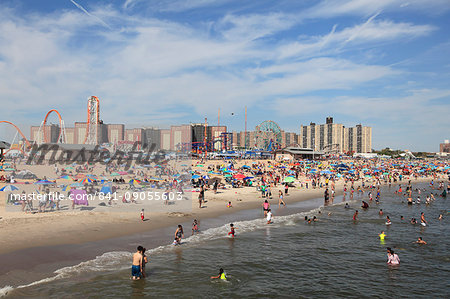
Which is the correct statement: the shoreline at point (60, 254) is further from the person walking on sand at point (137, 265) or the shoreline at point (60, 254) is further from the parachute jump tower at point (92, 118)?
the parachute jump tower at point (92, 118)

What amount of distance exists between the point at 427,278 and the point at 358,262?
264 centimetres

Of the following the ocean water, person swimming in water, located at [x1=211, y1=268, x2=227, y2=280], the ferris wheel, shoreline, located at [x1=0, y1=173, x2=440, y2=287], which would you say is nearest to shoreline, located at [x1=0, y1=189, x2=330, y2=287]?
shoreline, located at [x1=0, y1=173, x2=440, y2=287]

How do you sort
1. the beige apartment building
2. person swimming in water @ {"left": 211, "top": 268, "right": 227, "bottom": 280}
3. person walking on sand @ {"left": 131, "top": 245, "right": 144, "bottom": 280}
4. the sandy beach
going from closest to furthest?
person walking on sand @ {"left": 131, "top": 245, "right": 144, "bottom": 280} < person swimming in water @ {"left": 211, "top": 268, "right": 227, "bottom": 280} < the sandy beach < the beige apartment building

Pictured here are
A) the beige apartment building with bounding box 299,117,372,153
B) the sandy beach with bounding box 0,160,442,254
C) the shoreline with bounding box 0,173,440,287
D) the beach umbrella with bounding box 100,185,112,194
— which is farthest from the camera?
the beige apartment building with bounding box 299,117,372,153

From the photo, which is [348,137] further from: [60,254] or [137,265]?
[137,265]

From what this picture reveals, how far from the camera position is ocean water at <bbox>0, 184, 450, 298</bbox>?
10.1m

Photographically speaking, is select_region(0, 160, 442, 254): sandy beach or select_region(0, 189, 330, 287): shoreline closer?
select_region(0, 189, 330, 287): shoreline

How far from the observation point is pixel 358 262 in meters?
14.0

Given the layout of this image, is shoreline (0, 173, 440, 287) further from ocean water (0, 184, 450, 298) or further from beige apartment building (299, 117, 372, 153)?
beige apartment building (299, 117, 372, 153)

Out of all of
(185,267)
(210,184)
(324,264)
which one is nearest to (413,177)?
(210,184)

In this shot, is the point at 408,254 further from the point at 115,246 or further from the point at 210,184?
the point at 210,184

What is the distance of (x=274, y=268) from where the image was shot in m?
12.7

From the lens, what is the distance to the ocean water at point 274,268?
33.2 feet

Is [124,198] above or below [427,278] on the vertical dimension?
above
